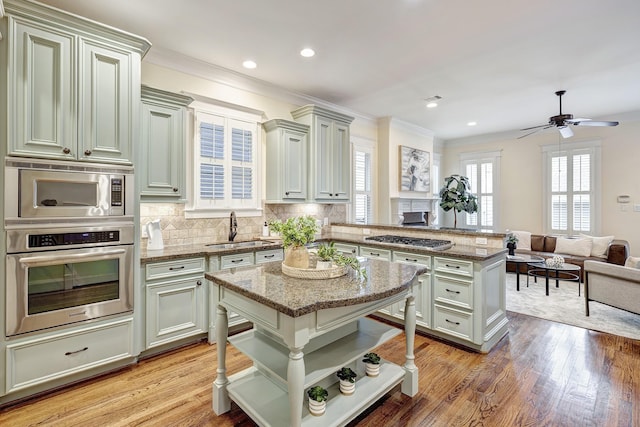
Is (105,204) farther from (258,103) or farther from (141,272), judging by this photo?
(258,103)

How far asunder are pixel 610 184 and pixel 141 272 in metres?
8.07

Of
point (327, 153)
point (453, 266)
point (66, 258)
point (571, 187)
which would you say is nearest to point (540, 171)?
point (571, 187)

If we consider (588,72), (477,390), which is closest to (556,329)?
(477,390)

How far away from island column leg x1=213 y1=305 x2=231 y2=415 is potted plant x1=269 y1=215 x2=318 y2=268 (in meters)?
0.58

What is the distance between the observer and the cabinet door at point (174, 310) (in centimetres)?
287

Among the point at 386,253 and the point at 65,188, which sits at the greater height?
the point at 65,188

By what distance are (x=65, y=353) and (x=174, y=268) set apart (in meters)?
0.98

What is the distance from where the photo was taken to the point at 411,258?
3.49 m

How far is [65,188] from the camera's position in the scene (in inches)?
94.5

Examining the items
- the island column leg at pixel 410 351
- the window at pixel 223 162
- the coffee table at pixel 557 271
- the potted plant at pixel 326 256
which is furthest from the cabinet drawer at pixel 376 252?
the coffee table at pixel 557 271

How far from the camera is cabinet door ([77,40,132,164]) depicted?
8.00ft

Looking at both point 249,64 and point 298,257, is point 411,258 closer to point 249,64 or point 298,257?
point 298,257

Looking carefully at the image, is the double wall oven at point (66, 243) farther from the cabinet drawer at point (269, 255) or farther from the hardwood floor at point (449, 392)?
the cabinet drawer at point (269, 255)

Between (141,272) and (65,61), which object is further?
(141,272)
